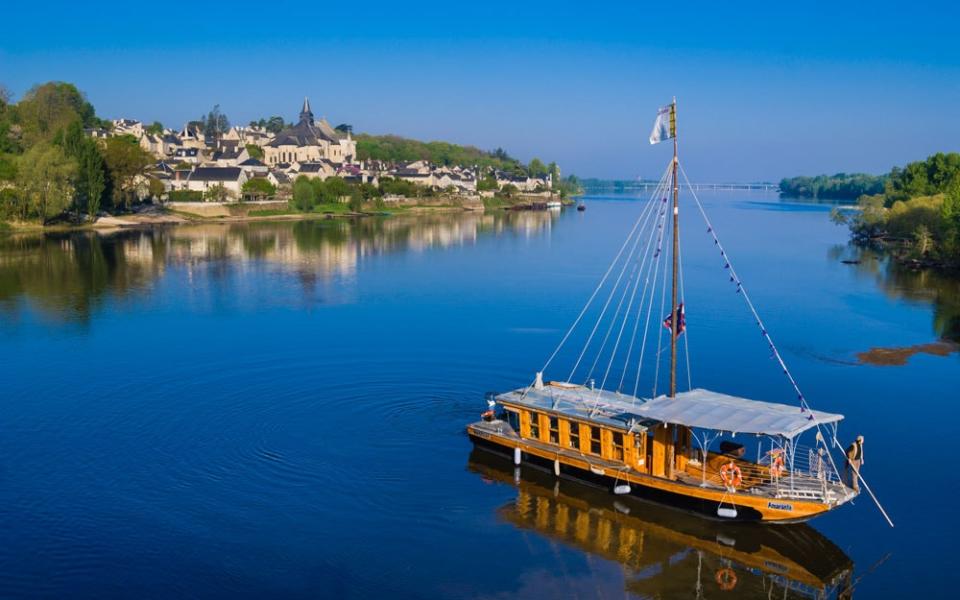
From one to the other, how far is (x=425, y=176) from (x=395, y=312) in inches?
4796

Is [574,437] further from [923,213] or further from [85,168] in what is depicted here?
[85,168]

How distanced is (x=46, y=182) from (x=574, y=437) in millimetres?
77014

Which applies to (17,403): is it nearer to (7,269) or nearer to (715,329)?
(715,329)

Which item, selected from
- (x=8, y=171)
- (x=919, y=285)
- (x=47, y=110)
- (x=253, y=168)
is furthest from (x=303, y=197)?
(x=919, y=285)

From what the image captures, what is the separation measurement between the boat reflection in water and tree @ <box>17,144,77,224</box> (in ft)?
249

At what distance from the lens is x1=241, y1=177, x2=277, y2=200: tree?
11631cm

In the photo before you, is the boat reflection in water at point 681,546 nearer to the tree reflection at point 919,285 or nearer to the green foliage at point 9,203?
the tree reflection at point 919,285

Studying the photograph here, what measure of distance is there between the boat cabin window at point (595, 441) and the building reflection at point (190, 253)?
102 feet

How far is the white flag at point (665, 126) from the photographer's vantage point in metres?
22.5

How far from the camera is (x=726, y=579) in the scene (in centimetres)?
1748

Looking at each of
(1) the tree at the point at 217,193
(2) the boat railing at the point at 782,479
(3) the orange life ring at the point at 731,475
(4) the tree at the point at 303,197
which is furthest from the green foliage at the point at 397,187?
(3) the orange life ring at the point at 731,475

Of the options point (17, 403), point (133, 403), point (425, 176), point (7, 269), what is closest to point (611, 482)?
point (133, 403)

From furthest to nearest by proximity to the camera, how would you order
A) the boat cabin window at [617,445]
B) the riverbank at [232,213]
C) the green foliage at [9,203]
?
the riverbank at [232,213], the green foliage at [9,203], the boat cabin window at [617,445]

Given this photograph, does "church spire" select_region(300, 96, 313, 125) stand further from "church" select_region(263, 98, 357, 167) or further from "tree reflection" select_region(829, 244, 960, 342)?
"tree reflection" select_region(829, 244, 960, 342)
